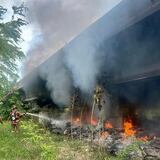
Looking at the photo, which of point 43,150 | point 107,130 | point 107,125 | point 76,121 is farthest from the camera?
point 76,121

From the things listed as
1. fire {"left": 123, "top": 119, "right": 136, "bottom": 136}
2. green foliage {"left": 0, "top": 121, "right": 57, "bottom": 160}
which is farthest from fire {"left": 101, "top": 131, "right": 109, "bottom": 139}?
green foliage {"left": 0, "top": 121, "right": 57, "bottom": 160}

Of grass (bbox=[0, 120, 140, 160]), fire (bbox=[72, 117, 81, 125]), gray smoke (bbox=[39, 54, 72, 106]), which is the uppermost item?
gray smoke (bbox=[39, 54, 72, 106])

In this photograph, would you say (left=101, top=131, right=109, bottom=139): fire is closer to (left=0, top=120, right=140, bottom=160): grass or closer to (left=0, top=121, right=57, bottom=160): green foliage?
(left=0, top=120, right=140, bottom=160): grass

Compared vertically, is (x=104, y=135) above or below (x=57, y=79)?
below

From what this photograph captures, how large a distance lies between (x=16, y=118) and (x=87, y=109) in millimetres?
4009

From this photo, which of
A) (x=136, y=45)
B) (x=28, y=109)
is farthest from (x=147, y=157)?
(x=28, y=109)

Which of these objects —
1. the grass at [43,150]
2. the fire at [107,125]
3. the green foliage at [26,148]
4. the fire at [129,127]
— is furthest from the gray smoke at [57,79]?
the grass at [43,150]

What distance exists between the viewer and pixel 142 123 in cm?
1259

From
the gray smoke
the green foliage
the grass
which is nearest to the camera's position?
the green foliage

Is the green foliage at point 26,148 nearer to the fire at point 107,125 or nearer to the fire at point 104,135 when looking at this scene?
the fire at point 104,135

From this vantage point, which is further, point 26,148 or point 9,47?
point 9,47

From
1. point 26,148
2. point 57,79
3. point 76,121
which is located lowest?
point 26,148

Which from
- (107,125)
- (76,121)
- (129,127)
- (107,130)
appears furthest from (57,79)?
(107,130)

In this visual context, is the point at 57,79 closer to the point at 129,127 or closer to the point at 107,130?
the point at 129,127
